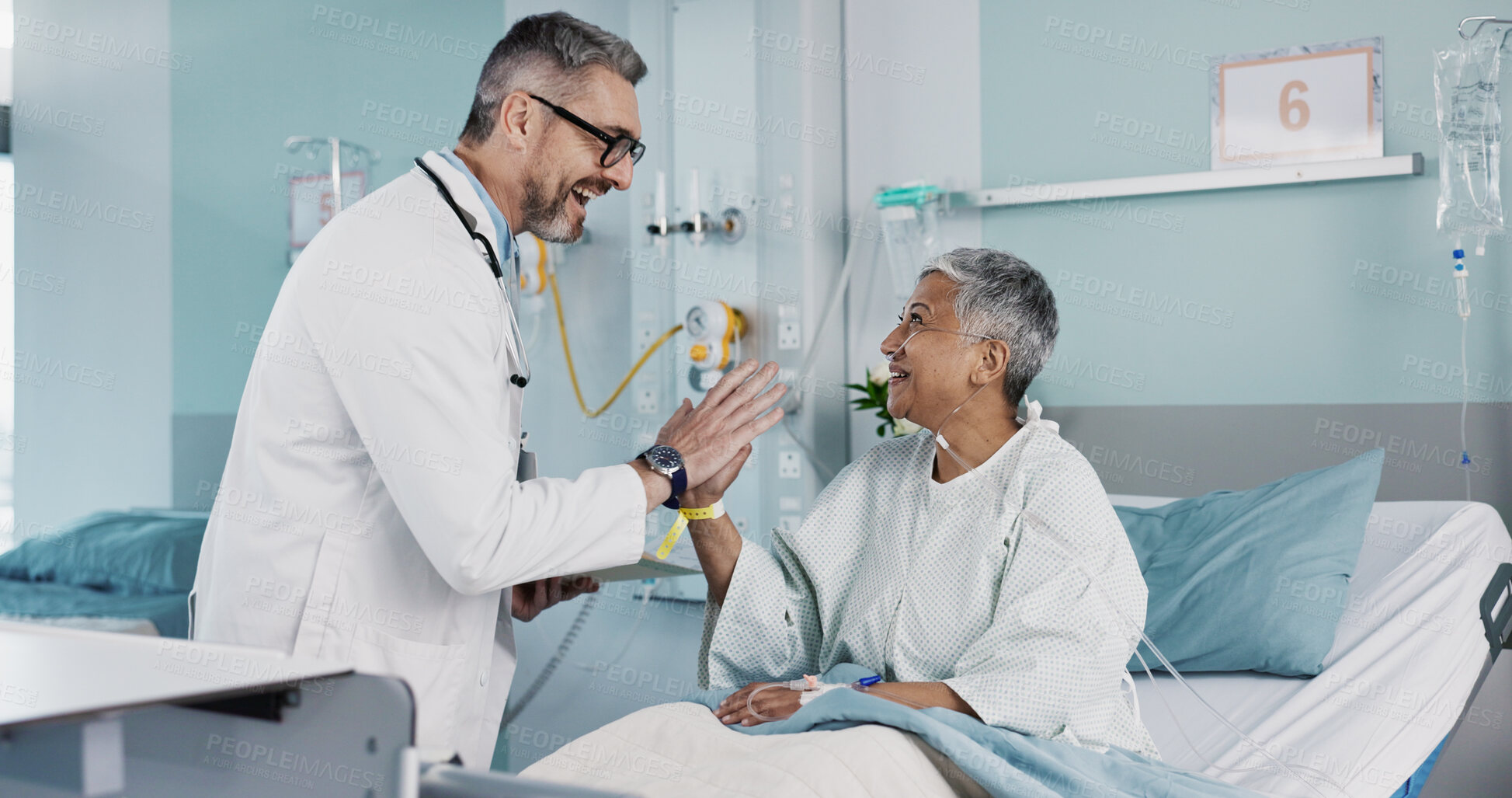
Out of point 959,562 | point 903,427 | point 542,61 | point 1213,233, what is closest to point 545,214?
point 542,61

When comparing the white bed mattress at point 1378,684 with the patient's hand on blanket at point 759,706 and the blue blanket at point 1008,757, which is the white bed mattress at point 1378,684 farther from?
the patient's hand on blanket at point 759,706

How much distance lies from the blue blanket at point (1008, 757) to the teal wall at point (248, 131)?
66.4 inches

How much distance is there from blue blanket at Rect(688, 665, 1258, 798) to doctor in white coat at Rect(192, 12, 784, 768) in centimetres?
31

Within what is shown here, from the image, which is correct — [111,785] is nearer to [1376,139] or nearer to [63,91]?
[63,91]

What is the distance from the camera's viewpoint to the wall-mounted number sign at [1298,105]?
7.29ft

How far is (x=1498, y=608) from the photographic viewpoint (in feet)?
6.15

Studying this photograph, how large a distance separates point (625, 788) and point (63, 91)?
6.11 feet

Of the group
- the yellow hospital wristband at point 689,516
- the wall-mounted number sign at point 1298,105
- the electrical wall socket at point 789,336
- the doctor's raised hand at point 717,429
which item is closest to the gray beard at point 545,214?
the doctor's raised hand at point 717,429

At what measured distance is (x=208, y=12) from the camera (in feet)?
Answer: 7.84

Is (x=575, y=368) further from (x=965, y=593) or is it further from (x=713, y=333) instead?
(x=965, y=593)

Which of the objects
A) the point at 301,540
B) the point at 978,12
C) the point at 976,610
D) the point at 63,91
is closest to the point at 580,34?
the point at 301,540

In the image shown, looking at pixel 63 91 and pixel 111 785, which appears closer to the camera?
pixel 111 785

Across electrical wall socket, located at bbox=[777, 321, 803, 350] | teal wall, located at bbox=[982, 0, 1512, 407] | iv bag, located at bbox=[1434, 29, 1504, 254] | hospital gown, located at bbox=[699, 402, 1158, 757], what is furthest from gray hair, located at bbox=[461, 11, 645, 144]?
iv bag, located at bbox=[1434, 29, 1504, 254]

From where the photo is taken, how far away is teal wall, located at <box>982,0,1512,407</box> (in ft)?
7.18
